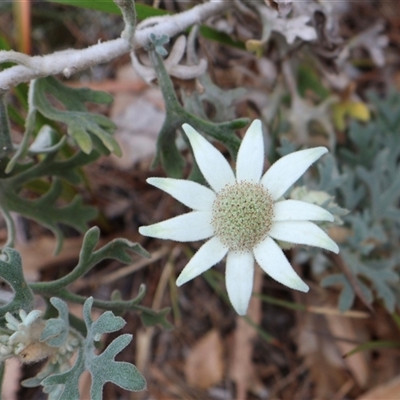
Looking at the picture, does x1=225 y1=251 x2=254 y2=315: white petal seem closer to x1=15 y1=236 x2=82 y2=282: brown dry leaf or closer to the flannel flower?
the flannel flower

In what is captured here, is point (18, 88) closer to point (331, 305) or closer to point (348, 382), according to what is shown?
point (331, 305)

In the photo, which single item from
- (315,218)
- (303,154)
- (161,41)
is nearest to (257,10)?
(161,41)

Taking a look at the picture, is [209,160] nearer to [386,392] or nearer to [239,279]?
[239,279]

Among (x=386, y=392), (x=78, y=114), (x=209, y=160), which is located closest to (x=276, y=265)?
(x=209, y=160)

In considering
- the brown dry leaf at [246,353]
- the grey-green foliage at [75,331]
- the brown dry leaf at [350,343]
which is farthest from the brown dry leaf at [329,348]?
the grey-green foliage at [75,331]

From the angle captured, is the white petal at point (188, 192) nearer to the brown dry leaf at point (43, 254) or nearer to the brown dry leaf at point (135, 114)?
the brown dry leaf at point (43, 254)

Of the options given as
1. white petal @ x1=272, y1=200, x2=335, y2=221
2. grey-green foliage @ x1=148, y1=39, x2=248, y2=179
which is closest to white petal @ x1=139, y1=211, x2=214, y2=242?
white petal @ x1=272, y1=200, x2=335, y2=221
